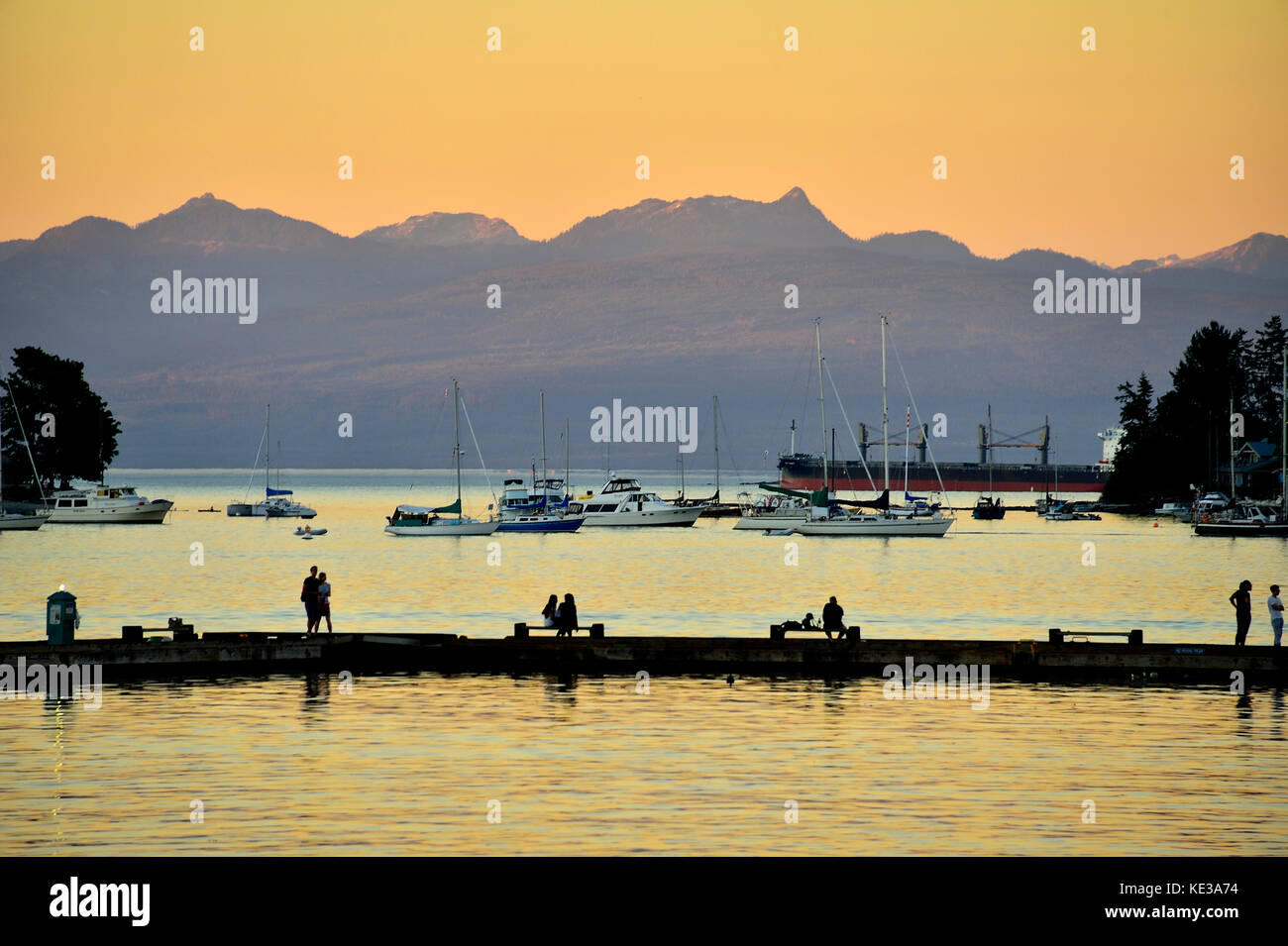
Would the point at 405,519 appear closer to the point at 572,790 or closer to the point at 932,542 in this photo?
the point at 932,542

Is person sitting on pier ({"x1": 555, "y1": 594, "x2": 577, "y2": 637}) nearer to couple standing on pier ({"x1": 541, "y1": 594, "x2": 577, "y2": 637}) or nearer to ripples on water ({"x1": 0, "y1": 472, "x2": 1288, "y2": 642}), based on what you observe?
couple standing on pier ({"x1": 541, "y1": 594, "x2": 577, "y2": 637})

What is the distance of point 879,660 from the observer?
4303 centimetres

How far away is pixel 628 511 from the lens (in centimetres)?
17350

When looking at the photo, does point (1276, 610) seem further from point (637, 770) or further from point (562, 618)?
point (637, 770)

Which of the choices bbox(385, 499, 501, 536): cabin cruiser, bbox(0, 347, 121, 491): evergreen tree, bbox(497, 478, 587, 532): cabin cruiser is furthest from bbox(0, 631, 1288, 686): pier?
bbox(0, 347, 121, 491): evergreen tree

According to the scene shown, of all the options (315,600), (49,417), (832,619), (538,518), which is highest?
(49,417)

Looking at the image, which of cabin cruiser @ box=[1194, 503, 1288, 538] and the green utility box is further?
cabin cruiser @ box=[1194, 503, 1288, 538]

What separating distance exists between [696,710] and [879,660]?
7.47m

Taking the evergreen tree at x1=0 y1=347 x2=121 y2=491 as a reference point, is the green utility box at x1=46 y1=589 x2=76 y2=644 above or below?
below

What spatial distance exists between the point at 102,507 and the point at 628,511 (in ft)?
209

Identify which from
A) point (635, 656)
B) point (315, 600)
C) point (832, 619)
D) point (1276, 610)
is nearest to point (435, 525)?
point (315, 600)

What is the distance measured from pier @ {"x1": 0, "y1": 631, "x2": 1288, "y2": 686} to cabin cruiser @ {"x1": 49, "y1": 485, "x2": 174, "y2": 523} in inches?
5573

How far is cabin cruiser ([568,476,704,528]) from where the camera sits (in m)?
172
